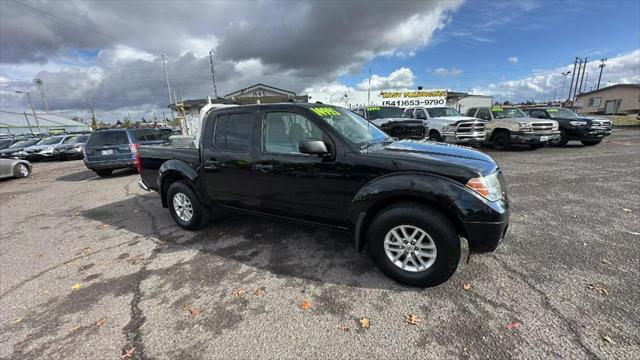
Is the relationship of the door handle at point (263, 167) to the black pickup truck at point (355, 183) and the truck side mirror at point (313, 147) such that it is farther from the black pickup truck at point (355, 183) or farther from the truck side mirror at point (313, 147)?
the truck side mirror at point (313, 147)

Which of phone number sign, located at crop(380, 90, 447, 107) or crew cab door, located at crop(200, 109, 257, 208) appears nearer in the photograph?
crew cab door, located at crop(200, 109, 257, 208)

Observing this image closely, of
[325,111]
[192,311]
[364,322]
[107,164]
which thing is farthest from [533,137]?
[107,164]

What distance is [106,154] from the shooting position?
32.4 feet

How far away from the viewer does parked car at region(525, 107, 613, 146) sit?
1200 cm

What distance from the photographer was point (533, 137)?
11234 millimetres

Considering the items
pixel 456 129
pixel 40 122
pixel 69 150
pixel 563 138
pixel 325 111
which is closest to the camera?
pixel 325 111

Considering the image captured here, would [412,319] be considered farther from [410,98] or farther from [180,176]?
[410,98]

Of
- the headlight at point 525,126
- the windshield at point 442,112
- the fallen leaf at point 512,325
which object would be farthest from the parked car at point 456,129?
the fallen leaf at point 512,325

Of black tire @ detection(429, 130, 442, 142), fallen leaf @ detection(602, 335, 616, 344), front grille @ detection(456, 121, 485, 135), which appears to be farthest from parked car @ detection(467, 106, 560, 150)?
fallen leaf @ detection(602, 335, 616, 344)

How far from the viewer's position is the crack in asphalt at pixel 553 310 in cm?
208

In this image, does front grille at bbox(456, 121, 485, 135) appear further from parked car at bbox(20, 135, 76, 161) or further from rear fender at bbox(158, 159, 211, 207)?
parked car at bbox(20, 135, 76, 161)

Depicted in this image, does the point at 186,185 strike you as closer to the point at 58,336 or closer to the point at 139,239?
the point at 139,239

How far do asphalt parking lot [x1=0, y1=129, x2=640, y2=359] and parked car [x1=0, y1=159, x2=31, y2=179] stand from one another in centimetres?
927

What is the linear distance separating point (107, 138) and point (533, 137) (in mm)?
15828
